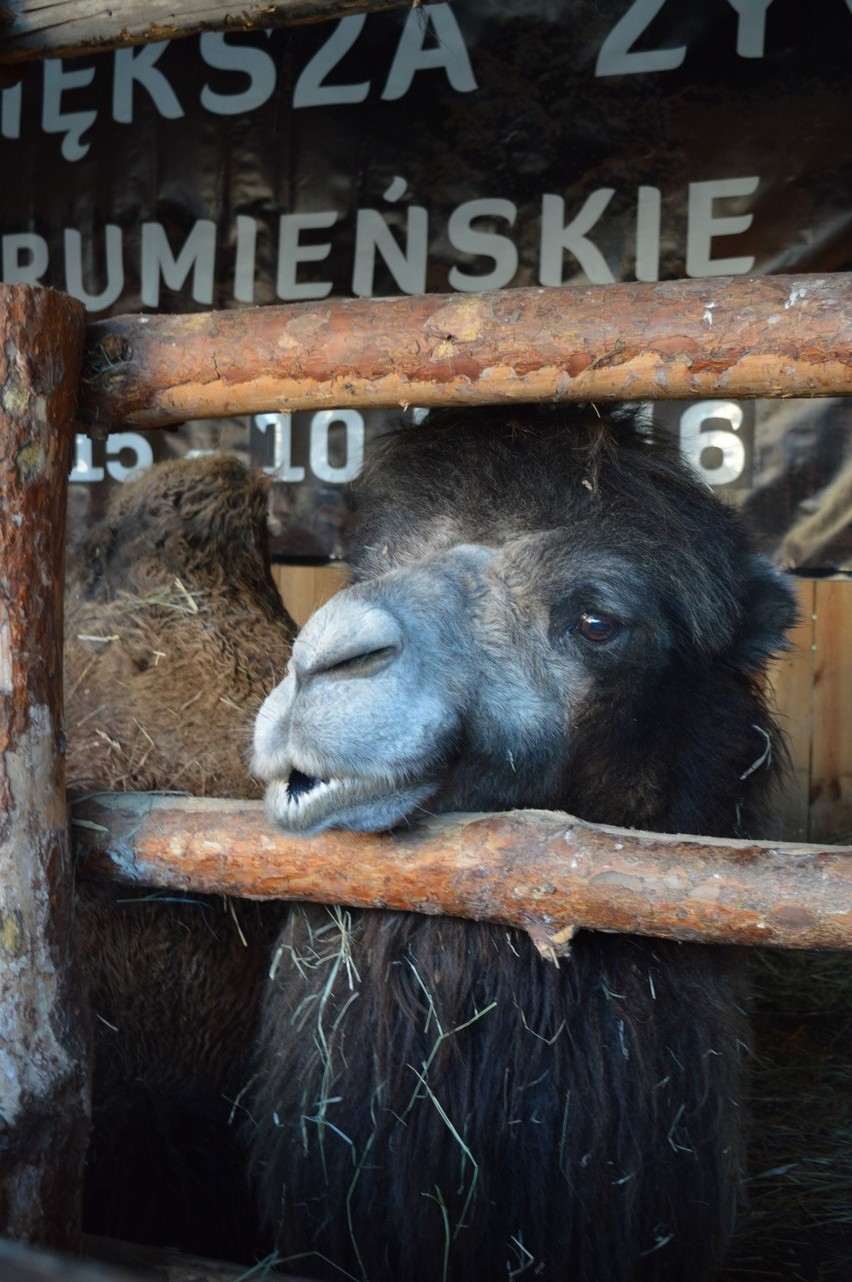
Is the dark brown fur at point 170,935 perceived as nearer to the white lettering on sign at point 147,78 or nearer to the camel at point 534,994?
the camel at point 534,994

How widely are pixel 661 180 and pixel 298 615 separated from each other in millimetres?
2657

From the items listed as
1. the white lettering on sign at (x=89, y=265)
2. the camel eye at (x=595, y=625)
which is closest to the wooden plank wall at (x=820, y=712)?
the white lettering on sign at (x=89, y=265)

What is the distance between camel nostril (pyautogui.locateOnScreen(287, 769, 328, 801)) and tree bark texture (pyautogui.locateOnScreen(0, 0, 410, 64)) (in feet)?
5.58

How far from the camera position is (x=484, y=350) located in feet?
6.69

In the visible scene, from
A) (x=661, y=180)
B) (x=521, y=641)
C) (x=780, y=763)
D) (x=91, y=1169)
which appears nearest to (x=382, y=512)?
(x=521, y=641)

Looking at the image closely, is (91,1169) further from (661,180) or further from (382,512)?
(661,180)

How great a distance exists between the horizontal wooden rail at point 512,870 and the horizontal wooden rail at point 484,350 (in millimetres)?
739

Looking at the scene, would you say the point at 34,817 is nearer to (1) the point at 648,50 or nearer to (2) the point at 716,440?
(2) the point at 716,440

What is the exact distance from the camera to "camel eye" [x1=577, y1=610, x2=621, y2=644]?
239 centimetres

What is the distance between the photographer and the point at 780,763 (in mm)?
2836

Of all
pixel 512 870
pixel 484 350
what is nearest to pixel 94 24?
pixel 484 350

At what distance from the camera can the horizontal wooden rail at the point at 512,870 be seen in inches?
72.9

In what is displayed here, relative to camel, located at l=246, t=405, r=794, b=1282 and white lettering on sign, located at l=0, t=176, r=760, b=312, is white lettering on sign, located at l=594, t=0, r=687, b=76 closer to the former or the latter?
white lettering on sign, located at l=0, t=176, r=760, b=312

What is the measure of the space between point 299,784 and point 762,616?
1222 millimetres
